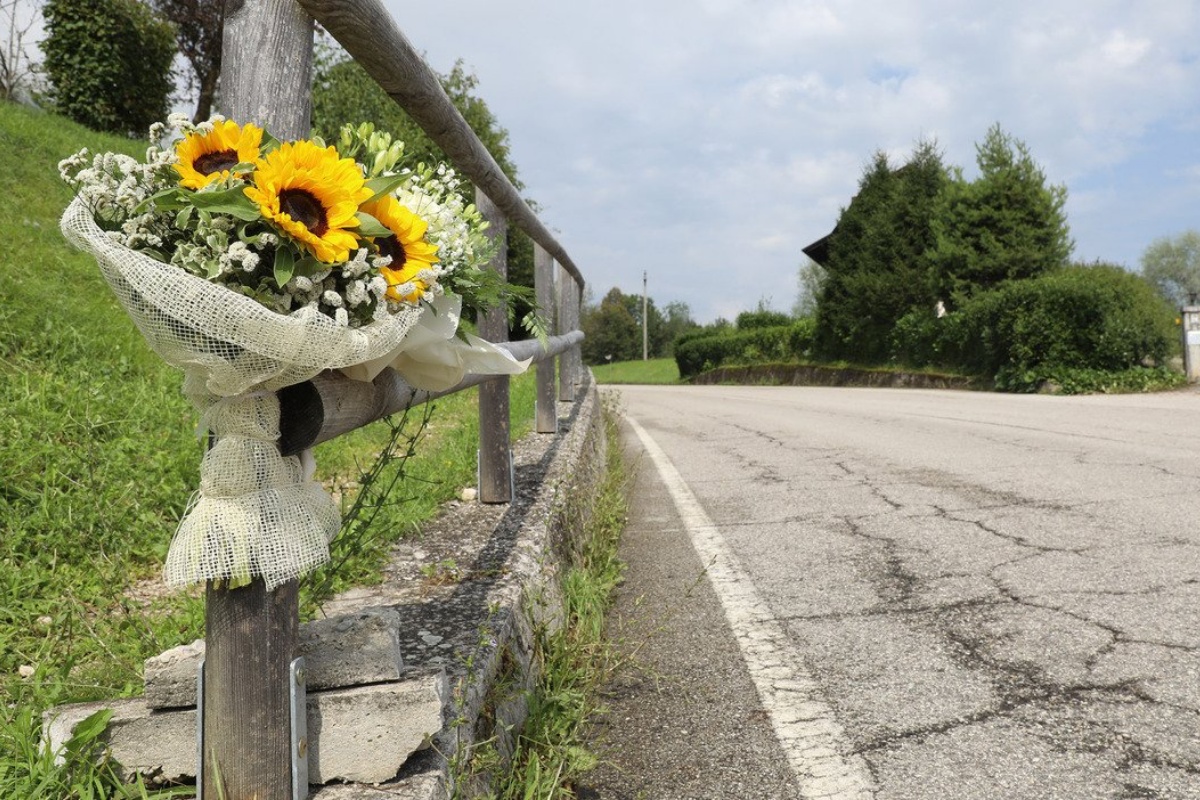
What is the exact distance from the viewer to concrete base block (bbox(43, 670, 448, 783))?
1.57 m

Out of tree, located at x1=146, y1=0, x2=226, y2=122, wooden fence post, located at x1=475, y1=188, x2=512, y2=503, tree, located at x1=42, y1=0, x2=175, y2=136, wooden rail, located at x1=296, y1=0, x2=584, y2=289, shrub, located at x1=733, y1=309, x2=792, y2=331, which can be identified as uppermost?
tree, located at x1=146, y1=0, x2=226, y2=122

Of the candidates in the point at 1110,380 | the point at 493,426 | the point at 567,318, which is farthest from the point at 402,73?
the point at 1110,380

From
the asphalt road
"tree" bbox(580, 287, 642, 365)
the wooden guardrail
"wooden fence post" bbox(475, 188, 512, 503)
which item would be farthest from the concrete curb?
"tree" bbox(580, 287, 642, 365)

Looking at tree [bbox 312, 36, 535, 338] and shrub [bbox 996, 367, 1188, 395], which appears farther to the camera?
tree [bbox 312, 36, 535, 338]

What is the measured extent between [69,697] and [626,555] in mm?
2628

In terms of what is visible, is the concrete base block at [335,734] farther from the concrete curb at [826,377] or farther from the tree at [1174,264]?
the tree at [1174,264]

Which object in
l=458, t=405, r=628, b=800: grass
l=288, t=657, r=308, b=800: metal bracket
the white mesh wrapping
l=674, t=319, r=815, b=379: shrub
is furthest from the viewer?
l=674, t=319, r=815, b=379: shrub

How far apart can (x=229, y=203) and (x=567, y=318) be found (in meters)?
6.57

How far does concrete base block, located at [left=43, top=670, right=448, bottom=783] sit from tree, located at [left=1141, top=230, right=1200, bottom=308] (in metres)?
90.3

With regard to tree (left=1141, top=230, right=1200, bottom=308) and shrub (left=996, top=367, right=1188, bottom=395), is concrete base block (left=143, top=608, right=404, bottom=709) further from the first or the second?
tree (left=1141, top=230, right=1200, bottom=308)

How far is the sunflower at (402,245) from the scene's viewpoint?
1.50 meters

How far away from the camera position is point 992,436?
837cm

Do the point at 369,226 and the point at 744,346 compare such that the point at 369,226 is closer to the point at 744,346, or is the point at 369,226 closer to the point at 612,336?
the point at 744,346

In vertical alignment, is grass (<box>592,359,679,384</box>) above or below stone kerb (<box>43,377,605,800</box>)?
above
